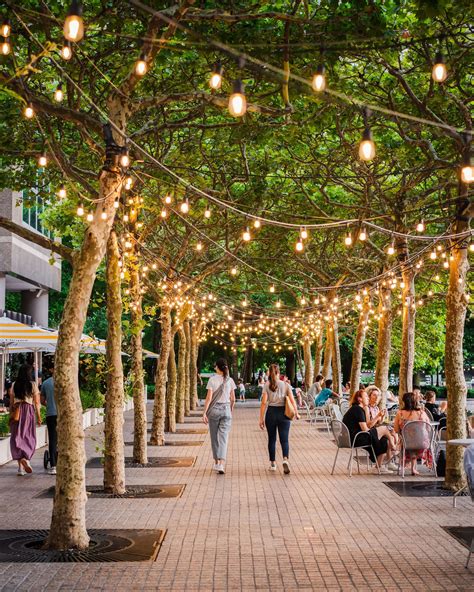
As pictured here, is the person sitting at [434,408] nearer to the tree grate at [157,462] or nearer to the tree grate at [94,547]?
the tree grate at [157,462]

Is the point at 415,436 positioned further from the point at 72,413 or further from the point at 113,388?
the point at 72,413

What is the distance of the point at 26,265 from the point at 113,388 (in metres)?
24.9

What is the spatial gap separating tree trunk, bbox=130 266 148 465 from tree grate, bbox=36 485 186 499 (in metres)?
2.18

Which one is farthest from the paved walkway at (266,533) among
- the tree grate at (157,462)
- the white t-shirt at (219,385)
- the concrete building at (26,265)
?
the concrete building at (26,265)

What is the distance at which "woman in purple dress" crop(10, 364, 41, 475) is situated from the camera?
15367 mm

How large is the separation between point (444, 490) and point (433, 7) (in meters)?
7.48

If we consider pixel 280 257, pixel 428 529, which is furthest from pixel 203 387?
pixel 428 529

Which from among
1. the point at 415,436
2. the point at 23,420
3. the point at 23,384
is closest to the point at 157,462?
the point at 23,420

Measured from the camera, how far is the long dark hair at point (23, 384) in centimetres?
1556

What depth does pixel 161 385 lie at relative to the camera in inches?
800

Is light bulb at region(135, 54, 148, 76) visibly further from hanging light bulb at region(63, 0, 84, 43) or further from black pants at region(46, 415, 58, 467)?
black pants at region(46, 415, 58, 467)

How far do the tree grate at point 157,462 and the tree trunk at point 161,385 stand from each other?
6.72 feet

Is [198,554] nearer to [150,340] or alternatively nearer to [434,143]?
[434,143]

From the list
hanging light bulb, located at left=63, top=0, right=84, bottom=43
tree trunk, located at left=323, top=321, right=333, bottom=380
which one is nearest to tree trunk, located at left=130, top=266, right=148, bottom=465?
hanging light bulb, located at left=63, top=0, right=84, bottom=43
